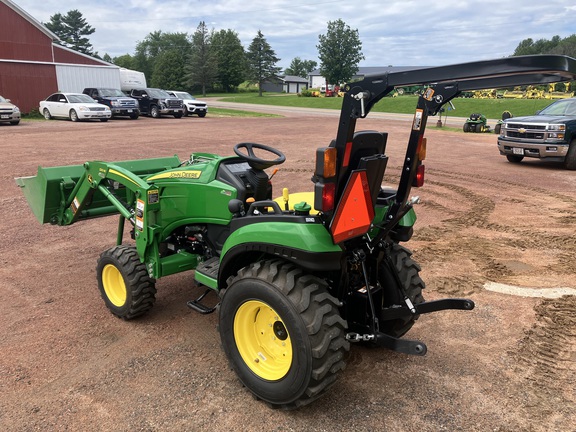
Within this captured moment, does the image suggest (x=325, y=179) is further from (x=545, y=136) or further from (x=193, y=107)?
(x=193, y=107)

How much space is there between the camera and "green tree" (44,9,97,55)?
3863 inches

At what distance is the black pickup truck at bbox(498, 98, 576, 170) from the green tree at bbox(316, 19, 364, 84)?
182ft

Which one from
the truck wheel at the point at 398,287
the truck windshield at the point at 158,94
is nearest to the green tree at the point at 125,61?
the truck windshield at the point at 158,94

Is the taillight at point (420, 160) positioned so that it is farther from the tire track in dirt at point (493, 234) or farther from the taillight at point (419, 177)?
the tire track in dirt at point (493, 234)

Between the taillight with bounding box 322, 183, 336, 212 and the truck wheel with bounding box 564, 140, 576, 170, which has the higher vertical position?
the taillight with bounding box 322, 183, 336, 212

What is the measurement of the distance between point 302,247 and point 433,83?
1.15 m

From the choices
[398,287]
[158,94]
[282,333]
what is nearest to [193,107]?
[158,94]

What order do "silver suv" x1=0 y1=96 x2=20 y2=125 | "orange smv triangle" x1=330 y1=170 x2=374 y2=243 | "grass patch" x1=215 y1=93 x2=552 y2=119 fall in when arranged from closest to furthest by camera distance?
"orange smv triangle" x1=330 y1=170 x2=374 y2=243 < "silver suv" x1=0 y1=96 x2=20 y2=125 < "grass patch" x1=215 y1=93 x2=552 y2=119

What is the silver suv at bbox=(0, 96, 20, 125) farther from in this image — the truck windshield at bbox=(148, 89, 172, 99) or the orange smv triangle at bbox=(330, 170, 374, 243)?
the orange smv triangle at bbox=(330, 170, 374, 243)

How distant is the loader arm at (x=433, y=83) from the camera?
7.15 feet

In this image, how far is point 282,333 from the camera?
3027 millimetres

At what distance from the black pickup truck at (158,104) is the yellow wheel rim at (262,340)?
25363 mm

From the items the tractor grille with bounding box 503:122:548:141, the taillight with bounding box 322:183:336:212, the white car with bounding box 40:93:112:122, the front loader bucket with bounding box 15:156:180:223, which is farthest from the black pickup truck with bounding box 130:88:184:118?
the taillight with bounding box 322:183:336:212

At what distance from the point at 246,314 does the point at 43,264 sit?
3.30 metres
